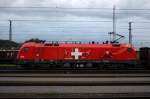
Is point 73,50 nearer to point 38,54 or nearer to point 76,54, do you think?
point 76,54

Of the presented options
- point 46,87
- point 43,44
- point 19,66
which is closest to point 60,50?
point 43,44

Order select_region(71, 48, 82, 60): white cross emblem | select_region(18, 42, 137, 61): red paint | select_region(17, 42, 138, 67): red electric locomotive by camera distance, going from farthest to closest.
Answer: select_region(71, 48, 82, 60): white cross emblem
select_region(18, 42, 137, 61): red paint
select_region(17, 42, 138, 67): red electric locomotive

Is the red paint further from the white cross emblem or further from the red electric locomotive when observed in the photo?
the white cross emblem

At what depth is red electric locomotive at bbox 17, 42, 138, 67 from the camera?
36562mm

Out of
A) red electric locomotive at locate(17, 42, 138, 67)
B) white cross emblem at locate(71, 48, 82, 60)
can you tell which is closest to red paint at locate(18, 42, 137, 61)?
red electric locomotive at locate(17, 42, 138, 67)

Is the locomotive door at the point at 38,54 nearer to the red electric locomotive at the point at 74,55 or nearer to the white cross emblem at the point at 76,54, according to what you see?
the red electric locomotive at the point at 74,55

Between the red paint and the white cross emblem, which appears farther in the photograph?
the white cross emblem

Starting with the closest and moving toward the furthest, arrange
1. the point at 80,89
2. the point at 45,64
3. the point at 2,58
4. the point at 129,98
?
1. the point at 129,98
2. the point at 80,89
3. the point at 45,64
4. the point at 2,58

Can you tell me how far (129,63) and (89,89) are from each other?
21764mm

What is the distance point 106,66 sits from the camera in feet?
121

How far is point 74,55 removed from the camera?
36875 millimetres

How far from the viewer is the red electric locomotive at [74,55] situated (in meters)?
36.6

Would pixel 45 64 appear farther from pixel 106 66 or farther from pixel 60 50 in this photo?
pixel 106 66

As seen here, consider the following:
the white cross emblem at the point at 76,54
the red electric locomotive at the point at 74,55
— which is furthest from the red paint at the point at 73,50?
the white cross emblem at the point at 76,54
